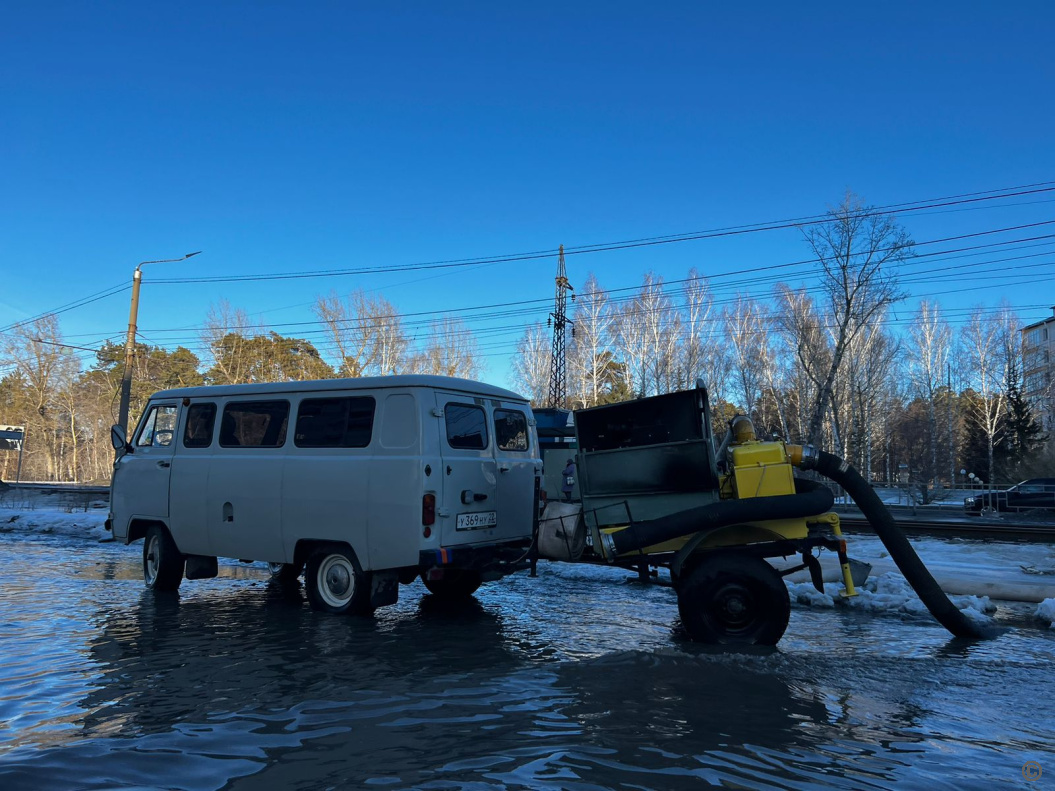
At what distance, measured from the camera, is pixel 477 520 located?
24.1 feet

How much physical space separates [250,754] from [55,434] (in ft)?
235

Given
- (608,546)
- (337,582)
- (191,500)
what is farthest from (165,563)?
(608,546)

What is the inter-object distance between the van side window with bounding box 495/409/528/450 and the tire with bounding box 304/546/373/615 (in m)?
2.04

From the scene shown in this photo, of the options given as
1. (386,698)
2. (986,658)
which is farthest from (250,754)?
(986,658)

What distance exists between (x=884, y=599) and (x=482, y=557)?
477cm

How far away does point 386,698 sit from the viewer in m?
4.84

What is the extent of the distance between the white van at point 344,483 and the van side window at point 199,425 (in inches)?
0.7

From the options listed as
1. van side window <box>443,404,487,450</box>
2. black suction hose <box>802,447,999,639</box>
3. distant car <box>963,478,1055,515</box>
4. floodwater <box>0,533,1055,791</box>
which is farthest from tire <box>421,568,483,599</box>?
distant car <box>963,478,1055,515</box>

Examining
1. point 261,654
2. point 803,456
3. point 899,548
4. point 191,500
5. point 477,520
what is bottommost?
point 261,654

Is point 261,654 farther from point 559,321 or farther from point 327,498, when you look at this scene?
point 559,321

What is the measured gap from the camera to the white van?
22.7 feet

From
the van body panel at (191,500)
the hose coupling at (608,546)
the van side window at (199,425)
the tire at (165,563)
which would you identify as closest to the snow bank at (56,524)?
the tire at (165,563)

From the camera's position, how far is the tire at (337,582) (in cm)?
720

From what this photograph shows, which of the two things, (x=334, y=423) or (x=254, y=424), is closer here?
(x=334, y=423)
